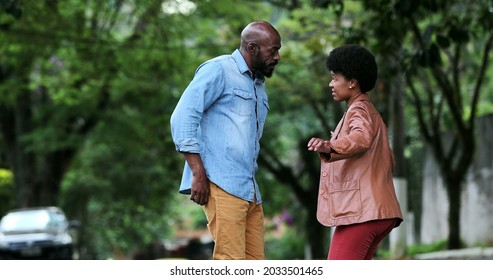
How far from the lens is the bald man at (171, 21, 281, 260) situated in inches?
209

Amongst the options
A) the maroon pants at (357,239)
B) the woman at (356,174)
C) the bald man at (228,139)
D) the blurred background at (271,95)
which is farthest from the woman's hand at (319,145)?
the blurred background at (271,95)

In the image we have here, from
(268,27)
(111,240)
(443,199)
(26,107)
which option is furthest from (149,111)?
(268,27)

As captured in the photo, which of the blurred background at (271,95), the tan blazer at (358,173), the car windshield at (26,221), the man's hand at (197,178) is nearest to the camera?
the tan blazer at (358,173)

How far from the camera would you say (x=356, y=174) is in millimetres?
5262

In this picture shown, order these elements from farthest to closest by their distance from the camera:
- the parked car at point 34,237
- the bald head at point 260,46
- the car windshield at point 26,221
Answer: the car windshield at point 26,221 < the parked car at point 34,237 < the bald head at point 260,46

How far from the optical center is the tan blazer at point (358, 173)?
16.9 feet

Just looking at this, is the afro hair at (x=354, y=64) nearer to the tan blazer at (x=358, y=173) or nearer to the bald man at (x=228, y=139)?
the tan blazer at (x=358, y=173)

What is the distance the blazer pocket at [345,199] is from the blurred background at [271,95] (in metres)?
4.73

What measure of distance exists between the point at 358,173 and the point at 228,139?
0.70m

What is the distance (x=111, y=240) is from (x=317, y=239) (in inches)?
496

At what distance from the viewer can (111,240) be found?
115 feet

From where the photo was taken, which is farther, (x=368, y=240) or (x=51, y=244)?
(x=51, y=244)

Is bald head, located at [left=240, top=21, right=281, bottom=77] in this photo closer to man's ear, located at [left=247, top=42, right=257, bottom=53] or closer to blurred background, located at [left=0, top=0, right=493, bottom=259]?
man's ear, located at [left=247, top=42, right=257, bottom=53]
